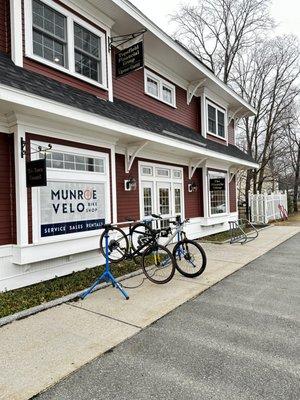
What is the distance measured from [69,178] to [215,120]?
28.6ft

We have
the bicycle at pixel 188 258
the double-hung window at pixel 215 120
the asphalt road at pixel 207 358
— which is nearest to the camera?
the asphalt road at pixel 207 358

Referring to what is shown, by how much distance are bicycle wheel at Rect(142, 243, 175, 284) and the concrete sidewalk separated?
16 cm

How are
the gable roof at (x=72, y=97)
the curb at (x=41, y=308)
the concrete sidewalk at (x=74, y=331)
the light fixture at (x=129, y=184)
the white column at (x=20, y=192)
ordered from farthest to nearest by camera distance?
the light fixture at (x=129, y=184)
the white column at (x=20, y=192)
the gable roof at (x=72, y=97)
the curb at (x=41, y=308)
the concrete sidewalk at (x=74, y=331)

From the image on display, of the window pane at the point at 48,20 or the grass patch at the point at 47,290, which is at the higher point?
the window pane at the point at 48,20

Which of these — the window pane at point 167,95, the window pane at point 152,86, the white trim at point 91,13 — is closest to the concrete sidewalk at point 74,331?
the white trim at point 91,13

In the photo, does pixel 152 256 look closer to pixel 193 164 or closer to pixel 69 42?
pixel 69 42

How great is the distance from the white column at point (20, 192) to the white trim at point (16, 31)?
1.28m

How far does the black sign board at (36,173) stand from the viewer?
473cm

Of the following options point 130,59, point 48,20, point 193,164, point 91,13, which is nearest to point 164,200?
point 193,164

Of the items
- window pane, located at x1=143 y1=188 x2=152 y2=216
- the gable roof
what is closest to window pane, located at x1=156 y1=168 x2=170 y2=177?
window pane, located at x1=143 y1=188 x2=152 y2=216

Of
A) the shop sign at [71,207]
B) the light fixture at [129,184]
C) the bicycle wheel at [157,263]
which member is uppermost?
the light fixture at [129,184]

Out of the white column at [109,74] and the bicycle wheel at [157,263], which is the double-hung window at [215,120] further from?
the bicycle wheel at [157,263]

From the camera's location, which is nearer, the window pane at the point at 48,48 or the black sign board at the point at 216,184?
the window pane at the point at 48,48

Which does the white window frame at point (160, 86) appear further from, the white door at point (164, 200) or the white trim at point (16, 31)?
the white trim at point (16, 31)
